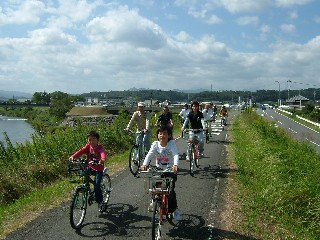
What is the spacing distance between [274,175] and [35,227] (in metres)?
6.35

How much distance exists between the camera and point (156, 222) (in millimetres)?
6145

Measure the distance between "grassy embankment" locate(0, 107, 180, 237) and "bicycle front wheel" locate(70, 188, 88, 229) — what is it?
1.21 meters

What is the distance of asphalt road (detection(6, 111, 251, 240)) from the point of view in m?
6.45

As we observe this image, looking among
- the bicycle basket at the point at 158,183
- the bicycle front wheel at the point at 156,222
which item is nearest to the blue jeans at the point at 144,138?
the bicycle basket at the point at 158,183

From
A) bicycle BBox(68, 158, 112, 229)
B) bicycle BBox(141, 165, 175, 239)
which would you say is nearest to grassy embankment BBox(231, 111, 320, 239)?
bicycle BBox(141, 165, 175, 239)

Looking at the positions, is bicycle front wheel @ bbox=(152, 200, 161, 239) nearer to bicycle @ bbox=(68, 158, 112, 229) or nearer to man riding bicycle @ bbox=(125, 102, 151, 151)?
bicycle @ bbox=(68, 158, 112, 229)

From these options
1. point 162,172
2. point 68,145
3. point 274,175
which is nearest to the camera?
point 162,172

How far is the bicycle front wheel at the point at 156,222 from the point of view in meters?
5.80

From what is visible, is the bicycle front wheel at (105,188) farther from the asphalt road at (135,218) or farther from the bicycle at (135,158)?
the bicycle at (135,158)

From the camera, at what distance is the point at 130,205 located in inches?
323

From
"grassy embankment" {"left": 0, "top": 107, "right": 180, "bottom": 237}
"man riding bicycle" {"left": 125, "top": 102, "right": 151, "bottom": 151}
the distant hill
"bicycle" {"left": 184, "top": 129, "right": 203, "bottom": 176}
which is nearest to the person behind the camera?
"grassy embankment" {"left": 0, "top": 107, "right": 180, "bottom": 237}

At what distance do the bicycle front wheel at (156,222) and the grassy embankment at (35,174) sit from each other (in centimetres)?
275

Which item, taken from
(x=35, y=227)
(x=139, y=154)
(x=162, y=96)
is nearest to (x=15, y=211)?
(x=35, y=227)

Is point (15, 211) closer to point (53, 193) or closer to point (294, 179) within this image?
point (53, 193)
